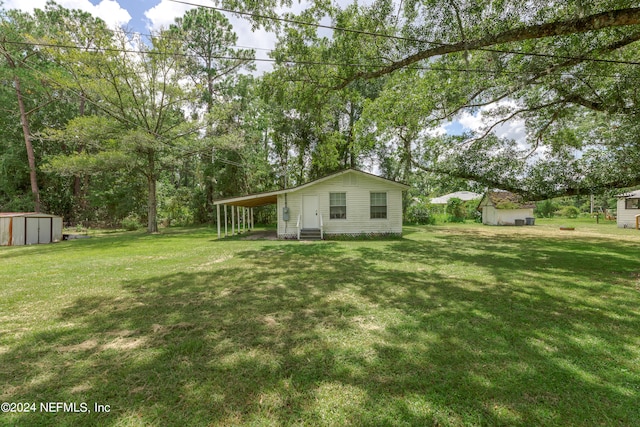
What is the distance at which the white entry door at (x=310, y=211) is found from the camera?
13773 millimetres

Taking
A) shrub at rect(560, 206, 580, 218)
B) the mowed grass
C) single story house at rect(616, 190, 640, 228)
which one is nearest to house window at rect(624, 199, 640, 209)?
single story house at rect(616, 190, 640, 228)

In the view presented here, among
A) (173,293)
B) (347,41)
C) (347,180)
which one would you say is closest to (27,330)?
(173,293)

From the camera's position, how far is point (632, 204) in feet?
59.4

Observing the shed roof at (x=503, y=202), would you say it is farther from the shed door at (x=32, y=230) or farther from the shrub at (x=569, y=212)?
the shed door at (x=32, y=230)

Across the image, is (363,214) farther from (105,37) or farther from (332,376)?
(105,37)

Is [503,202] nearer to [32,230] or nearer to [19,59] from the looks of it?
[32,230]

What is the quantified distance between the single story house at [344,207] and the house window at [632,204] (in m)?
17.7

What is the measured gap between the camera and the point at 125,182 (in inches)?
955

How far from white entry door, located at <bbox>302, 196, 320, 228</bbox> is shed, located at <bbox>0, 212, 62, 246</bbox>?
14317 mm

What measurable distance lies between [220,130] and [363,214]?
1407 centimetres

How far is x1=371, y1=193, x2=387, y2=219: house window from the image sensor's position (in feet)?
44.7

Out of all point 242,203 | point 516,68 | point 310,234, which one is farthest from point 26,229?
point 516,68

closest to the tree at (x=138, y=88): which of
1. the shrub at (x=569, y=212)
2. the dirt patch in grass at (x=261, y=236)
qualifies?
the dirt patch in grass at (x=261, y=236)

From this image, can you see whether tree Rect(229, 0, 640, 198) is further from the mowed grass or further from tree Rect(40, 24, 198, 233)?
tree Rect(40, 24, 198, 233)
